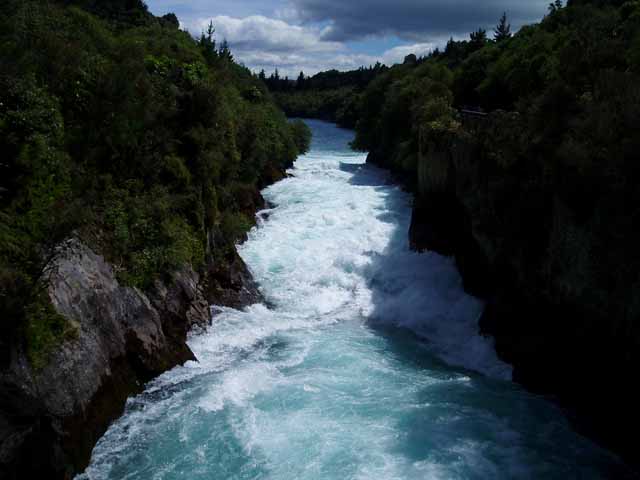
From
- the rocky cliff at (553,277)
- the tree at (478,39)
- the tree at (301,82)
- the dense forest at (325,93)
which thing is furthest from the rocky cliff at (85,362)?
the tree at (301,82)

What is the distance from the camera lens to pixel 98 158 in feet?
46.1

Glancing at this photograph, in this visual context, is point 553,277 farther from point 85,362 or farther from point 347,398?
point 85,362

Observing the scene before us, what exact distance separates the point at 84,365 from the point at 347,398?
226 inches

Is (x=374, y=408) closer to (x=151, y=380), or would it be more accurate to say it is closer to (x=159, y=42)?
(x=151, y=380)

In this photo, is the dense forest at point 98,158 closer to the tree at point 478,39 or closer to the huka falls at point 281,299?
the huka falls at point 281,299

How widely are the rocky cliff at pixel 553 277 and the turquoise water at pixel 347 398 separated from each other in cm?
69

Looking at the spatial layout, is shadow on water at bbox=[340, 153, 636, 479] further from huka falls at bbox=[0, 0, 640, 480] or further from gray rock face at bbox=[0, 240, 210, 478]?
gray rock face at bbox=[0, 240, 210, 478]

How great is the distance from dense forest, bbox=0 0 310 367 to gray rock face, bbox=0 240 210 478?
389mm

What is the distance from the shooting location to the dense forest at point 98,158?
9.85 m

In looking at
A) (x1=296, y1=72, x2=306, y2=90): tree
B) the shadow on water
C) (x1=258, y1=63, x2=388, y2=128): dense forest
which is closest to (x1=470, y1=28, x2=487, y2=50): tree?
A: (x1=258, y1=63, x2=388, y2=128): dense forest

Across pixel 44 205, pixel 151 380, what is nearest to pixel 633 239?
pixel 151 380

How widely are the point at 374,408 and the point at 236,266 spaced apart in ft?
28.8

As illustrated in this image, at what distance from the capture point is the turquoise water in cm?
1009

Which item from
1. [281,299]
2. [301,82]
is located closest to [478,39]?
[281,299]
